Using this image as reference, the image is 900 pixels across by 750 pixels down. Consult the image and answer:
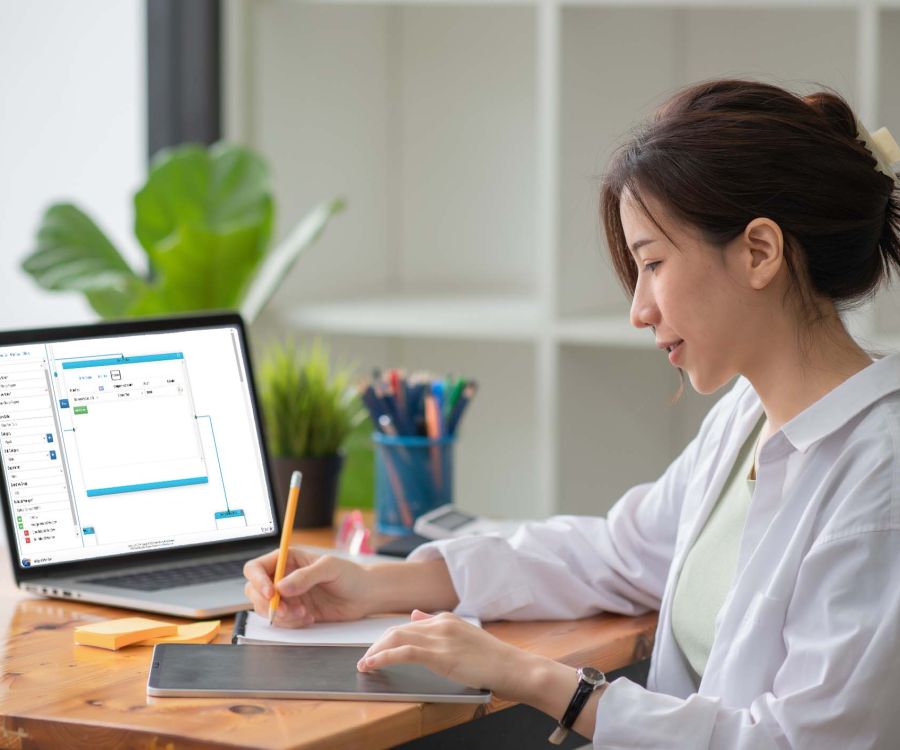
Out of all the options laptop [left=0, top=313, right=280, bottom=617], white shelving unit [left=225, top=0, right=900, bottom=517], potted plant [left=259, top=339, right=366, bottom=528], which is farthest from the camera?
white shelving unit [left=225, top=0, right=900, bottom=517]

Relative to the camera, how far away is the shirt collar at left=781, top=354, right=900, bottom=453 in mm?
1203

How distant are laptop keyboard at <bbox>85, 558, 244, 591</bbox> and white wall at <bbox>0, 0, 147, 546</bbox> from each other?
4.39 ft

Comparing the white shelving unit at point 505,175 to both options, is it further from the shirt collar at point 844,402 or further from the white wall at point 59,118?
the shirt collar at point 844,402

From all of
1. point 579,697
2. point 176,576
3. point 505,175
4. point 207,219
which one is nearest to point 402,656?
point 579,697

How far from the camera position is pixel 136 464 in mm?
1573

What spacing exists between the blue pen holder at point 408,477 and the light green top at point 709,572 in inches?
21.8

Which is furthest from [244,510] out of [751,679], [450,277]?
[450,277]

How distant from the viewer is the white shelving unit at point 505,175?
219 centimetres

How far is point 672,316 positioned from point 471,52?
5.37 feet

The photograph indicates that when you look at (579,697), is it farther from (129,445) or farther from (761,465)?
(129,445)

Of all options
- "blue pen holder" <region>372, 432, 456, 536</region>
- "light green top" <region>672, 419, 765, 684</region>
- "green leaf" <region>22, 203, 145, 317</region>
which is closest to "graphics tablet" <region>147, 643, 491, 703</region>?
"light green top" <region>672, 419, 765, 684</region>

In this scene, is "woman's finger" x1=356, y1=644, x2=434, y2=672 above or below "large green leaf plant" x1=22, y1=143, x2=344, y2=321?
below

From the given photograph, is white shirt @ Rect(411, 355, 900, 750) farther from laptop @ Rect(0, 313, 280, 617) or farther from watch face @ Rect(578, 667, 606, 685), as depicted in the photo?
laptop @ Rect(0, 313, 280, 617)

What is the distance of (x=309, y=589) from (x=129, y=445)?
0.33 metres
